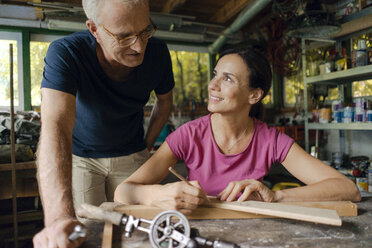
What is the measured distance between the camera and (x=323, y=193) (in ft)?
3.93

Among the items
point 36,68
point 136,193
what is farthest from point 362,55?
point 36,68

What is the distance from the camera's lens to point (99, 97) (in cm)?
148

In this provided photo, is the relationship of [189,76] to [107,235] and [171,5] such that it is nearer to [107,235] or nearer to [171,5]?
[171,5]

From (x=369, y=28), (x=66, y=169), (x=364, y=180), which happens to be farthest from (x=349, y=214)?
(x=369, y=28)

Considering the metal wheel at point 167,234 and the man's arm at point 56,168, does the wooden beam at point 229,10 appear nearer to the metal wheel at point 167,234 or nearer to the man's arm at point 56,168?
the man's arm at point 56,168

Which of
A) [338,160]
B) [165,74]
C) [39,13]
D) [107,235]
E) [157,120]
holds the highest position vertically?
[39,13]

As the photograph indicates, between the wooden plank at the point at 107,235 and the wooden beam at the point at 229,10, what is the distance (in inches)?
137

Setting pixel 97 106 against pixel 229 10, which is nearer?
pixel 97 106

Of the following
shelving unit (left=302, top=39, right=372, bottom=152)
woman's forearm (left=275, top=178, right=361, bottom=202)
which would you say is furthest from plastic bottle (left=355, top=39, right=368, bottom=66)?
woman's forearm (left=275, top=178, right=361, bottom=202)

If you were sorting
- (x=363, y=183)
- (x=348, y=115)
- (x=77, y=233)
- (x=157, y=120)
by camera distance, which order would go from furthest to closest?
1. (x=348, y=115)
2. (x=363, y=183)
3. (x=157, y=120)
4. (x=77, y=233)

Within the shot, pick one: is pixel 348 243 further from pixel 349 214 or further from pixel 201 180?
pixel 201 180

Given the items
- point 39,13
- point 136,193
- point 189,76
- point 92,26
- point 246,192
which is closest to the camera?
point 246,192

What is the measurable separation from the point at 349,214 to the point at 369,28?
261 cm

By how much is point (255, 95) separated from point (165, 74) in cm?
59
